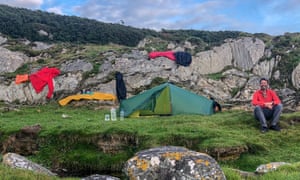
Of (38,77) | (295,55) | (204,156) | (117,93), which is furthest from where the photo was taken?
(295,55)

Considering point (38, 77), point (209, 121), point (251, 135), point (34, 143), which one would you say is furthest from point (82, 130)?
point (38, 77)

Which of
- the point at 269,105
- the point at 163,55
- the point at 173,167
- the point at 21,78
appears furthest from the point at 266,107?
the point at 21,78

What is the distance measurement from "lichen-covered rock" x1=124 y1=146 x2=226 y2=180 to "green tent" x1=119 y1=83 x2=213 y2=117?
15.2 m

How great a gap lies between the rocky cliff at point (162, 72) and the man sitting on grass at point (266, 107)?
11.7 m

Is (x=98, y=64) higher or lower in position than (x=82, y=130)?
higher

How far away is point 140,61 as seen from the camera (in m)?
37.3

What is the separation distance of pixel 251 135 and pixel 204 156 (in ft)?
26.9

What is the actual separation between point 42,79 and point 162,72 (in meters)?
10.5

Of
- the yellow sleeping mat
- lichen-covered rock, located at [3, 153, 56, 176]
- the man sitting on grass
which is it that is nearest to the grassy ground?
the man sitting on grass

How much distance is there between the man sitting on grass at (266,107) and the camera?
17.0 metres

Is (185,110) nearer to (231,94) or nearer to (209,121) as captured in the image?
(209,121)

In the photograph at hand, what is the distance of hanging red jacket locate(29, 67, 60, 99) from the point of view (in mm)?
34938

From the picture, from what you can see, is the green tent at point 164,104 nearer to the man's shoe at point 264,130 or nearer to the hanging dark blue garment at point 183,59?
the man's shoe at point 264,130

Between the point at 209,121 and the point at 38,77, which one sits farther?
the point at 38,77
